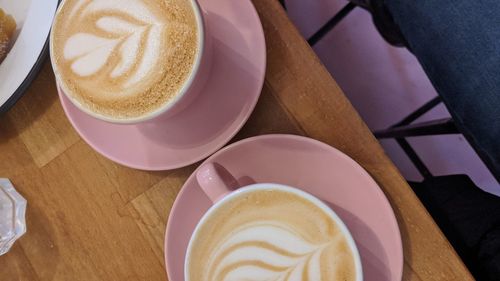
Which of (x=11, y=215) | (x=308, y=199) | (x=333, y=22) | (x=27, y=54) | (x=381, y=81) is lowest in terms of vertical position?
(x=381, y=81)

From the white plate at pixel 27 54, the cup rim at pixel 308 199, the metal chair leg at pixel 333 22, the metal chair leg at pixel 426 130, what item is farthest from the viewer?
the metal chair leg at pixel 333 22

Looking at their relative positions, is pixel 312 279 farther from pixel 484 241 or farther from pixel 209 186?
pixel 484 241

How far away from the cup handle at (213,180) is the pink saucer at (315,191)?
4 cm

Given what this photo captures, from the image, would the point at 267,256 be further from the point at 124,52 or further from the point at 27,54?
the point at 27,54

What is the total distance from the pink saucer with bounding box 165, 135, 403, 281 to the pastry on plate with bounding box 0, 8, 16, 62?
0.27 m

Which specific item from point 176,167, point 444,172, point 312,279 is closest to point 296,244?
point 312,279

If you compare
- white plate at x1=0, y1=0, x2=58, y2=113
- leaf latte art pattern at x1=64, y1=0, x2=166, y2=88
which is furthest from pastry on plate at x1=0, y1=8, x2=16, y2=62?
leaf latte art pattern at x1=64, y1=0, x2=166, y2=88

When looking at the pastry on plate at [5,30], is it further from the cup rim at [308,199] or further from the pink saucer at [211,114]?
the cup rim at [308,199]

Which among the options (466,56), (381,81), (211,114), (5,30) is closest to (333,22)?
(381,81)

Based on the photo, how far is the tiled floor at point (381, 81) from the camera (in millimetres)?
1057

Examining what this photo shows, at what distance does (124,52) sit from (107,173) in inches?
6.5

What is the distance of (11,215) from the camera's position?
617mm

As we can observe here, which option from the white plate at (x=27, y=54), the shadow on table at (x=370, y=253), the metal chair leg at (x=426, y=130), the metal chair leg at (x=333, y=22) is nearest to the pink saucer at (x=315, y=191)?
the shadow on table at (x=370, y=253)

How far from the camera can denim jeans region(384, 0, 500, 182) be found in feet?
2.06
